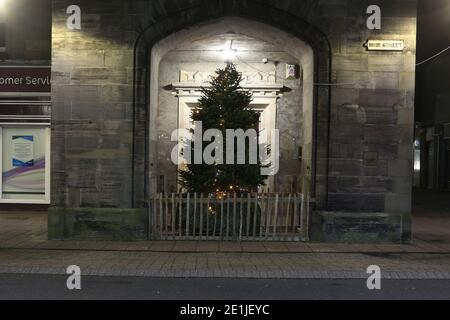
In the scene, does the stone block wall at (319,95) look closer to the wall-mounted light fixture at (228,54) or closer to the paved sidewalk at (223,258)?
the paved sidewalk at (223,258)

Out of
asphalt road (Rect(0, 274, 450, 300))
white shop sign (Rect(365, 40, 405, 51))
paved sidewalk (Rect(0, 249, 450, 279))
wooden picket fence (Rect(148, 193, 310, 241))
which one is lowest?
asphalt road (Rect(0, 274, 450, 300))

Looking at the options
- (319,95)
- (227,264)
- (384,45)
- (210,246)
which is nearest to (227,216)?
(210,246)

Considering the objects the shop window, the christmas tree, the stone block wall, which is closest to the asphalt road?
the stone block wall

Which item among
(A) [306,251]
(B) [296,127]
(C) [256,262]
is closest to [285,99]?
(B) [296,127]

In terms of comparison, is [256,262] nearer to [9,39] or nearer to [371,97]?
[371,97]

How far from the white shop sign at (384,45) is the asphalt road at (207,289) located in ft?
14.2

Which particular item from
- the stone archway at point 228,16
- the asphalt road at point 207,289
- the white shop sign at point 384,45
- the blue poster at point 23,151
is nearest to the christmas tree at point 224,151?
the stone archway at point 228,16

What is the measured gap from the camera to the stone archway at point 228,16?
9492mm

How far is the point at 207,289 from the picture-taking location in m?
6.31

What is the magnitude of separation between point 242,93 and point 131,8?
8.25 feet

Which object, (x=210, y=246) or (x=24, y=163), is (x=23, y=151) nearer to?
(x=24, y=163)

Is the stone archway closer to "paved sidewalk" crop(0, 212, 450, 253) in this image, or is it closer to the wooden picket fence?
the wooden picket fence

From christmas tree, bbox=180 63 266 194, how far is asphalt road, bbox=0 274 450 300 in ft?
9.83

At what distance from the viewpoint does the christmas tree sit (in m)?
9.61
